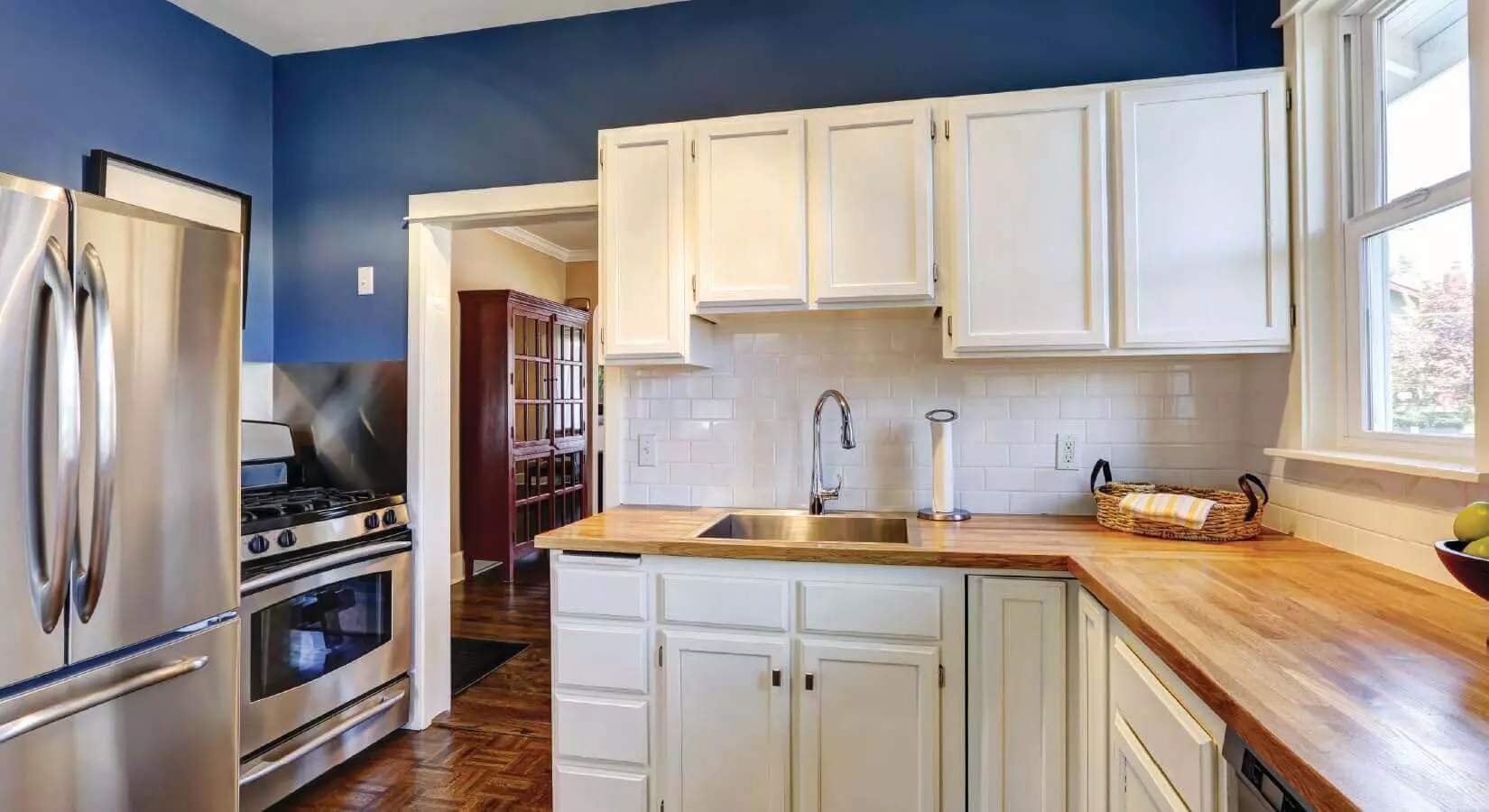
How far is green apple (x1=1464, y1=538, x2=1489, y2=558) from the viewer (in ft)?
3.27

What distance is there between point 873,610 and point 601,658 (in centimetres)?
74

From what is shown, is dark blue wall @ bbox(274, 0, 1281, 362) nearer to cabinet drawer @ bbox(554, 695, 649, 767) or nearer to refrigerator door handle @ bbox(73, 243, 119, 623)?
refrigerator door handle @ bbox(73, 243, 119, 623)

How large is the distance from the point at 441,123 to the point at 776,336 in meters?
1.59

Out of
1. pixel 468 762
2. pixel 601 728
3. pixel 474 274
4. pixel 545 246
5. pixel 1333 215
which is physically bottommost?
pixel 468 762

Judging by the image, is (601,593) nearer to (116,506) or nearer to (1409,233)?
(116,506)

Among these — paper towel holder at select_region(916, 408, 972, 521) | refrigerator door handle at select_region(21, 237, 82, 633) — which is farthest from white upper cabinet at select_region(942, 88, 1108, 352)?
refrigerator door handle at select_region(21, 237, 82, 633)

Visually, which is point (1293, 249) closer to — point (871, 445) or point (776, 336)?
point (871, 445)

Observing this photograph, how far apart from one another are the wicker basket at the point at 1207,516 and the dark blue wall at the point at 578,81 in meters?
1.28

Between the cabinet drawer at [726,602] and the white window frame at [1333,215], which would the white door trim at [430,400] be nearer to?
the cabinet drawer at [726,602]

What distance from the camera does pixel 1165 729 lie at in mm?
1151

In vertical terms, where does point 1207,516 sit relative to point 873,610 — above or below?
above

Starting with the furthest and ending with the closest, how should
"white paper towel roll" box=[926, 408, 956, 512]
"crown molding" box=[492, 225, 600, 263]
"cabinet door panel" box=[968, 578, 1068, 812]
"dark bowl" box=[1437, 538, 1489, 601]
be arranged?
1. "crown molding" box=[492, 225, 600, 263]
2. "white paper towel roll" box=[926, 408, 956, 512]
3. "cabinet door panel" box=[968, 578, 1068, 812]
4. "dark bowl" box=[1437, 538, 1489, 601]

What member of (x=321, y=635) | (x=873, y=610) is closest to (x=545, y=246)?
(x=321, y=635)

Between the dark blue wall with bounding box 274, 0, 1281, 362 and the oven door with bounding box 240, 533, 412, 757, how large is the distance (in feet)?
2.83
